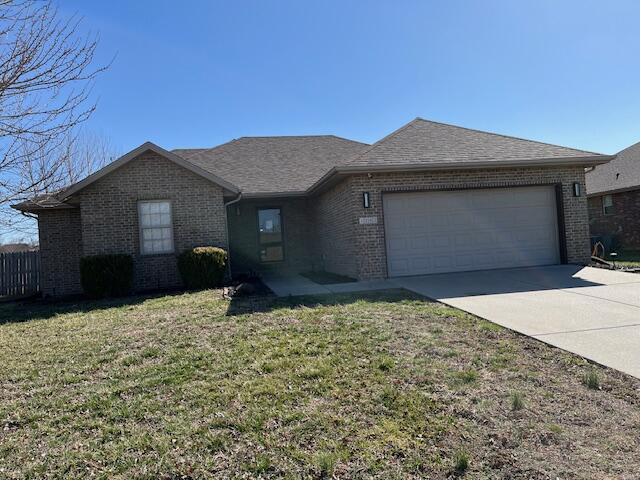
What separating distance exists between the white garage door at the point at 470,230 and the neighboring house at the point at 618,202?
777cm

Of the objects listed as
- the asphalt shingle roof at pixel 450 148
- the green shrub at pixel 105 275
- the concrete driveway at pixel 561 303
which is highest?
the asphalt shingle roof at pixel 450 148

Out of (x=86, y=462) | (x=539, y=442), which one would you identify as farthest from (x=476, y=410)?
(x=86, y=462)

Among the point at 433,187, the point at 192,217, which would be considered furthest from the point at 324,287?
the point at 192,217

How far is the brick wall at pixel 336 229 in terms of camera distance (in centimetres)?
1184

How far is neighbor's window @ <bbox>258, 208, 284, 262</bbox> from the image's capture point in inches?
657

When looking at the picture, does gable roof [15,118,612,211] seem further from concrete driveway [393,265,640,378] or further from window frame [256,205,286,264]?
concrete driveway [393,265,640,378]

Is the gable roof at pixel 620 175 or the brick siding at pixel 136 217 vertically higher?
the gable roof at pixel 620 175

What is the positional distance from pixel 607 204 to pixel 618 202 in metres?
0.80

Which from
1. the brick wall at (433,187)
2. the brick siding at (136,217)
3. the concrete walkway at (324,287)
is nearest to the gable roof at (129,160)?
the brick siding at (136,217)

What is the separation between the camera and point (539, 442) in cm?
319

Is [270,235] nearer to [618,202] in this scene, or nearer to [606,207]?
[618,202]

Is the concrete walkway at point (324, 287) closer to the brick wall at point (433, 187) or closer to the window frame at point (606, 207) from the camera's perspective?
the brick wall at point (433, 187)

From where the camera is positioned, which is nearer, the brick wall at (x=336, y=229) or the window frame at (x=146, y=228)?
the brick wall at (x=336, y=229)

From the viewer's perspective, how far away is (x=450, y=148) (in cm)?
1248
